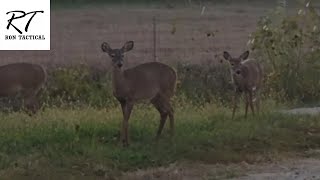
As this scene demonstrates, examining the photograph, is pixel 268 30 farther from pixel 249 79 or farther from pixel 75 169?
pixel 75 169

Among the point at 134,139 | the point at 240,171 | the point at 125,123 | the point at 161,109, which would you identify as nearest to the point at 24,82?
the point at 161,109

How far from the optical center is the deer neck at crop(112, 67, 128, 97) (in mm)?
14352

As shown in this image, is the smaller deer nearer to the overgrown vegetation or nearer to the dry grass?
the overgrown vegetation

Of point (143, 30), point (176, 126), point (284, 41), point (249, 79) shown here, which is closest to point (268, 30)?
point (284, 41)

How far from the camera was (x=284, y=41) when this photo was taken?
2164 centimetres

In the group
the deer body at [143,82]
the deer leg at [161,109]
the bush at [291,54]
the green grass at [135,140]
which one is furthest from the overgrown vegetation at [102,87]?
the deer body at [143,82]

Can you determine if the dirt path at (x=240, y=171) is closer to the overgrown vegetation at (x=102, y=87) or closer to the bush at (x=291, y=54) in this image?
the overgrown vegetation at (x=102, y=87)

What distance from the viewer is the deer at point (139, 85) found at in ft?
47.1

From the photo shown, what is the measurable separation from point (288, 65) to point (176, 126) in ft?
22.6

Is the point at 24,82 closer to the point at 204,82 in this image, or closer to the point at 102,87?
the point at 102,87

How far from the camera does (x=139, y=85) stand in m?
14.6

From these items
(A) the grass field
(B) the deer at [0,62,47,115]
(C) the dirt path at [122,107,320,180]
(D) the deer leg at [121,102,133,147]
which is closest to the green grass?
(A) the grass field

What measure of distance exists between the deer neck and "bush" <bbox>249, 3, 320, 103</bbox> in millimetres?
→ 7492

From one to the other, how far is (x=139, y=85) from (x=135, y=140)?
859 millimetres
